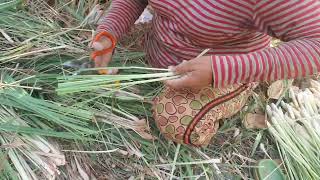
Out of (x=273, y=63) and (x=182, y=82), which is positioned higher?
(x=273, y=63)

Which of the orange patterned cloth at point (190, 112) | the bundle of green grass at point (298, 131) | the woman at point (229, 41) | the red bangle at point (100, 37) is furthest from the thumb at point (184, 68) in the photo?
the bundle of green grass at point (298, 131)

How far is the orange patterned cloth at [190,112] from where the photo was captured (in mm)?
1485

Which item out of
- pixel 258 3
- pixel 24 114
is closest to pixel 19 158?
pixel 24 114

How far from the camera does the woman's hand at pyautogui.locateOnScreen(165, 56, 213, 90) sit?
1261 millimetres

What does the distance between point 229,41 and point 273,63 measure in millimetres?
225

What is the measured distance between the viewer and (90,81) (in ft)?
4.59

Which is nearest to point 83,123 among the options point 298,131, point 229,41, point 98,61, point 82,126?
point 82,126

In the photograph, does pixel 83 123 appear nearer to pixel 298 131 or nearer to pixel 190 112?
pixel 190 112

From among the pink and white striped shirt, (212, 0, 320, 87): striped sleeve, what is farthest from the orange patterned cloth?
(212, 0, 320, 87): striped sleeve

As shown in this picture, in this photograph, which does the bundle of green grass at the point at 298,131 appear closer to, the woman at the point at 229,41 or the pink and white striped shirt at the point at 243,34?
the woman at the point at 229,41

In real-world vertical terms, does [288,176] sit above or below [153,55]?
below

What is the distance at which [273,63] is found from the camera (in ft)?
4.06

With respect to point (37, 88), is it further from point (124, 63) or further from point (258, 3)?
point (258, 3)

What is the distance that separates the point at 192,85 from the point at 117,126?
34 centimetres
